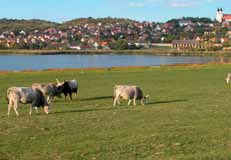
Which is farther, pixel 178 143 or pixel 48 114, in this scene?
pixel 48 114

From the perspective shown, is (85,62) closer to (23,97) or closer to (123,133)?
(23,97)

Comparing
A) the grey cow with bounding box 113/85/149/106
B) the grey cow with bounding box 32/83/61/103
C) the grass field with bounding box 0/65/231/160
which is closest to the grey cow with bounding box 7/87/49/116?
the grass field with bounding box 0/65/231/160

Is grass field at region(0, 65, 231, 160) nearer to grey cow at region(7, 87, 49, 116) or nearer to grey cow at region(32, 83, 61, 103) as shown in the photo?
grey cow at region(7, 87, 49, 116)

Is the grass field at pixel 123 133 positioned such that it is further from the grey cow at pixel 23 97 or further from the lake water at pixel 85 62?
the lake water at pixel 85 62

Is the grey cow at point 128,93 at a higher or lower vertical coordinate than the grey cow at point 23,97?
lower

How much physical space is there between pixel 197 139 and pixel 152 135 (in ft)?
4.55

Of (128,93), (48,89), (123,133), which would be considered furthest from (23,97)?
(48,89)

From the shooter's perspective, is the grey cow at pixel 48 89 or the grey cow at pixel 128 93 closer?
the grey cow at pixel 128 93

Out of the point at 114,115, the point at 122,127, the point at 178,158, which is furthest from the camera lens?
the point at 114,115

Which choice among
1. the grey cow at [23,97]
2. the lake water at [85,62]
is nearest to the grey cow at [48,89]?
the grey cow at [23,97]

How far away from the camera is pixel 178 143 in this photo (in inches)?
567

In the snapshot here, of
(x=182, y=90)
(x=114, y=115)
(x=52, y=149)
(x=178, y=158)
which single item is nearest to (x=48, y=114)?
(x=114, y=115)

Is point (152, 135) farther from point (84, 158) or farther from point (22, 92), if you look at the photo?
point (22, 92)

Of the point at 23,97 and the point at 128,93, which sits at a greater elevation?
the point at 23,97
